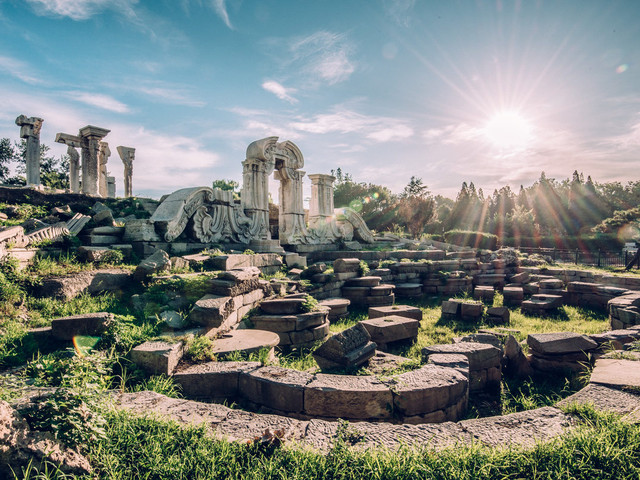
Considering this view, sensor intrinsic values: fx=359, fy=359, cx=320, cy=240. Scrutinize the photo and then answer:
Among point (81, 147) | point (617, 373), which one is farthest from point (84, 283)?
point (81, 147)

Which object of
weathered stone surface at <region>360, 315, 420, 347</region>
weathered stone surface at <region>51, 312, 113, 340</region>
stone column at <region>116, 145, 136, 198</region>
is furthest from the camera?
stone column at <region>116, 145, 136, 198</region>

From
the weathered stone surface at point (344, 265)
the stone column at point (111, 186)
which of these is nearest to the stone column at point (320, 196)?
the weathered stone surface at point (344, 265)

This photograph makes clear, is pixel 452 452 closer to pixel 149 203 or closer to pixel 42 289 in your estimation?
pixel 42 289

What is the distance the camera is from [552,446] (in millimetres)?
2350

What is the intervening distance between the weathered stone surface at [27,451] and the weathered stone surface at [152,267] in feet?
13.1

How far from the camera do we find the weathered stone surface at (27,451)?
193cm

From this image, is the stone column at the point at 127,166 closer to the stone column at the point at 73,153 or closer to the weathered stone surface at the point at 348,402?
the stone column at the point at 73,153

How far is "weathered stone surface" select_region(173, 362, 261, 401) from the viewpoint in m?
3.76

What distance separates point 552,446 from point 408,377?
57.1 inches

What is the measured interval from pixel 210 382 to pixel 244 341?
1.06 metres

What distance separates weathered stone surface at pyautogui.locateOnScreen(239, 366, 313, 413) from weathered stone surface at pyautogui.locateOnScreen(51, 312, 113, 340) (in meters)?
1.72

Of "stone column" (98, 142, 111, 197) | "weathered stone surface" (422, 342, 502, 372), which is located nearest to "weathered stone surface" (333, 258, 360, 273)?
"weathered stone surface" (422, 342, 502, 372)

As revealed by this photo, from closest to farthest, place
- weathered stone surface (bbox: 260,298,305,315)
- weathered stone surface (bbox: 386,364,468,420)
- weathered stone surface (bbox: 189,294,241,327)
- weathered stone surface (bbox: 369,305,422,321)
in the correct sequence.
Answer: weathered stone surface (bbox: 386,364,468,420), weathered stone surface (bbox: 189,294,241,327), weathered stone surface (bbox: 260,298,305,315), weathered stone surface (bbox: 369,305,422,321)

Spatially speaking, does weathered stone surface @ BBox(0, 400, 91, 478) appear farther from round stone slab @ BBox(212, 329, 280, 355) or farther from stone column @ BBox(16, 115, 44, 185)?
stone column @ BBox(16, 115, 44, 185)
